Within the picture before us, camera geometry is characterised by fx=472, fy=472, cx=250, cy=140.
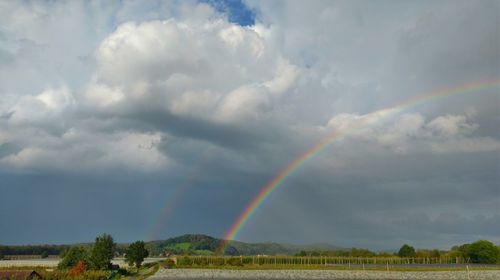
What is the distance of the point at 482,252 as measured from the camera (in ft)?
506

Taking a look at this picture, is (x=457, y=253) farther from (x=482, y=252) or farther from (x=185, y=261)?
(x=185, y=261)


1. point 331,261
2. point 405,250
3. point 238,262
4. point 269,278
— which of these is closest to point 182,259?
point 238,262

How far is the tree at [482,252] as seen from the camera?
152 metres

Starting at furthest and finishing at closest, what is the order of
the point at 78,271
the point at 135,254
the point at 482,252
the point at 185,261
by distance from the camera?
1. the point at 482,252
2. the point at 185,261
3. the point at 135,254
4. the point at 78,271

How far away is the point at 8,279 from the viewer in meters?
66.9

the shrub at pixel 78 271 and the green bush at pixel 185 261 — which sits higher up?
the green bush at pixel 185 261

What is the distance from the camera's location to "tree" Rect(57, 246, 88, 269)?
90375mm

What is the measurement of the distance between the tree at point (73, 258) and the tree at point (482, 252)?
12435 cm

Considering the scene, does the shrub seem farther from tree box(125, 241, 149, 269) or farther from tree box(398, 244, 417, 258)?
tree box(398, 244, 417, 258)

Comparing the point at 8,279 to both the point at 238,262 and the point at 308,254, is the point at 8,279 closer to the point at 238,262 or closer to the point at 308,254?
the point at 238,262

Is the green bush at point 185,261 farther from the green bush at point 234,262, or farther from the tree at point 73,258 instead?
the tree at point 73,258

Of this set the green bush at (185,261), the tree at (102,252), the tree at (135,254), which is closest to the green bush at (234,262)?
the green bush at (185,261)

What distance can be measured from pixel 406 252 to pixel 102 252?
373 feet

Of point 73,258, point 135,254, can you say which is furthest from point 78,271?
point 135,254
